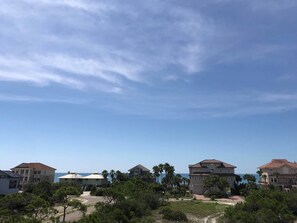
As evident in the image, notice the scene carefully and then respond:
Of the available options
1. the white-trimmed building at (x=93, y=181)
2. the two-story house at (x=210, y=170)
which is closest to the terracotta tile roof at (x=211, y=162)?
the two-story house at (x=210, y=170)

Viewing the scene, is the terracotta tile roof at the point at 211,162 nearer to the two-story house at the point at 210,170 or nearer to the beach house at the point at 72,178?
the two-story house at the point at 210,170

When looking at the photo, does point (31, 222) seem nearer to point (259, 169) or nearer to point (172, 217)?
point (172, 217)

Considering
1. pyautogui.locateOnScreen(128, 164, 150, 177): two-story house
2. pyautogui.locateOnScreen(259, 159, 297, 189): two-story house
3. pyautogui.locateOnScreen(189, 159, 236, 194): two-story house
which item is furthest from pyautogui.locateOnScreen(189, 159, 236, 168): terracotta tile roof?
pyautogui.locateOnScreen(128, 164, 150, 177): two-story house

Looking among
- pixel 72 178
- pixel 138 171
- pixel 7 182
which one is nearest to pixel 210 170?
Result: pixel 138 171

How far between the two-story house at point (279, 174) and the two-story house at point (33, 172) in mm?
69128

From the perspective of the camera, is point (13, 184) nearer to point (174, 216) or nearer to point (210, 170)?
point (174, 216)

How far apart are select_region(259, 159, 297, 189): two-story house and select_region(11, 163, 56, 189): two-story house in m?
69.1

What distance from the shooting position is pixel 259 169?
3964 inches

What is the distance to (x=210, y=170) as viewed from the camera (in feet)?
298

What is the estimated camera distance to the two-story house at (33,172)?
314 ft

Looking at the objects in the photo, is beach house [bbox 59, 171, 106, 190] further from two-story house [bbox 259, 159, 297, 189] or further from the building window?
two-story house [bbox 259, 159, 297, 189]

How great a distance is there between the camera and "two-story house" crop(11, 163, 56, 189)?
95625mm

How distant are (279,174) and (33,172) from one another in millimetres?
75893

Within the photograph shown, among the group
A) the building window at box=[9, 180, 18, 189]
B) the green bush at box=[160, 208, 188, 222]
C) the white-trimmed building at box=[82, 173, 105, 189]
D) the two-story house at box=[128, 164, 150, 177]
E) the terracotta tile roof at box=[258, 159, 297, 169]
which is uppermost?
the terracotta tile roof at box=[258, 159, 297, 169]
